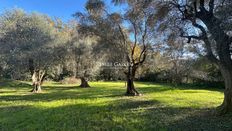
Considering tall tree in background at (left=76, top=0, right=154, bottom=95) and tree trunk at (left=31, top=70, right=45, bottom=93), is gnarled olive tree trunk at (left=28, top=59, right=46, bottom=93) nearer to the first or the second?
tree trunk at (left=31, top=70, right=45, bottom=93)

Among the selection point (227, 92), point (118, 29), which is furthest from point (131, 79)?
point (227, 92)

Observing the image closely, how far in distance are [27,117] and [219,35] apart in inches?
340

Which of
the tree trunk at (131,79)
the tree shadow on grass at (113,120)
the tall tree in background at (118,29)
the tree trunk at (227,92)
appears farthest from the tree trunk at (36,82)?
the tree trunk at (227,92)

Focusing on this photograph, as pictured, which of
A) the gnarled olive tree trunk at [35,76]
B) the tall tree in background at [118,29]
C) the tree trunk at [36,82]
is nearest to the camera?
the tall tree in background at [118,29]

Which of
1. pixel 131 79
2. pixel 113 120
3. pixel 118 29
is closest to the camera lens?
pixel 113 120

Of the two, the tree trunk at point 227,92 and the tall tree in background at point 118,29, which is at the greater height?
the tall tree in background at point 118,29

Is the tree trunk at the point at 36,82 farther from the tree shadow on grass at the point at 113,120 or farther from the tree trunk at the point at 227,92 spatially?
the tree trunk at the point at 227,92

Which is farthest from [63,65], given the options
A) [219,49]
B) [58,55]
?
[219,49]

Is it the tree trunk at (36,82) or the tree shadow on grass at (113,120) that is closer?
the tree shadow on grass at (113,120)

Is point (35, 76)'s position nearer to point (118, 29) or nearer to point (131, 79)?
point (131, 79)

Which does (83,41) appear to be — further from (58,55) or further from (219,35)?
(219,35)

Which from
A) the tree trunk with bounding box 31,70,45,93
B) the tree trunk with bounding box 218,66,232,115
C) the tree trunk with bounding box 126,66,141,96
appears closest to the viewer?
the tree trunk with bounding box 218,66,232,115

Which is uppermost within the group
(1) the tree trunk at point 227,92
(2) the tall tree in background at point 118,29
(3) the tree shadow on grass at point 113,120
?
(2) the tall tree in background at point 118,29

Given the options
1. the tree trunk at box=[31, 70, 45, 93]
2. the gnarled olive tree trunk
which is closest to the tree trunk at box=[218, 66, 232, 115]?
the gnarled olive tree trunk
